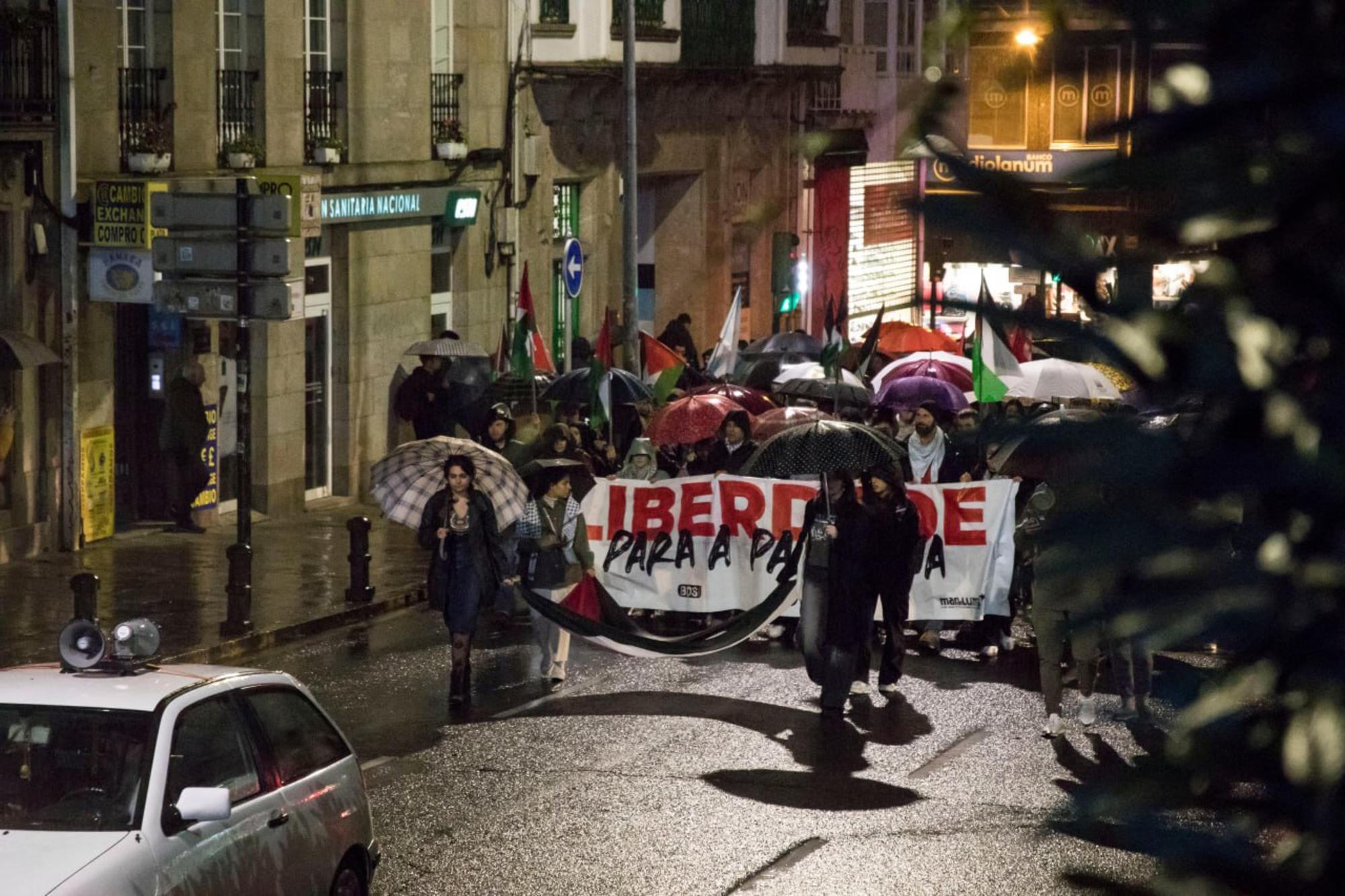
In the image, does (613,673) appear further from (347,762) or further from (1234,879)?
(1234,879)

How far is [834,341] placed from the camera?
2139cm

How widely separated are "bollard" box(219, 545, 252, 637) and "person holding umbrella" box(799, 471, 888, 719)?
451cm

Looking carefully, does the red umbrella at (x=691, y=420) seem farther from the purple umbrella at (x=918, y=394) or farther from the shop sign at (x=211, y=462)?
the shop sign at (x=211, y=462)

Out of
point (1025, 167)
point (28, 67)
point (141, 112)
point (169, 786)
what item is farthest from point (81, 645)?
point (141, 112)

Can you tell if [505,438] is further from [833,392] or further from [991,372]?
[991,372]

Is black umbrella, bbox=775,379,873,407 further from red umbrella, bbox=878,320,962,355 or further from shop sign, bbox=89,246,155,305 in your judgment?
shop sign, bbox=89,246,155,305

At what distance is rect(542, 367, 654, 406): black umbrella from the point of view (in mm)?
21594

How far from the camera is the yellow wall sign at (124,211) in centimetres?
2073

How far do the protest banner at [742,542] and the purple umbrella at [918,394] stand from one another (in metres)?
2.99

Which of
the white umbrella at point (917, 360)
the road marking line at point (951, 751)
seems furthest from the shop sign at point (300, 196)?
the road marking line at point (951, 751)

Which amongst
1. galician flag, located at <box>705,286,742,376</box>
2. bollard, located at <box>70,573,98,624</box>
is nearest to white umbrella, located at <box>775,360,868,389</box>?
galician flag, located at <box>705,286,742,376</box>

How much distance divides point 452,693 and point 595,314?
63.6ft

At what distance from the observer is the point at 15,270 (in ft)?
66.2

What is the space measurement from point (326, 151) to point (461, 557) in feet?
38.0
